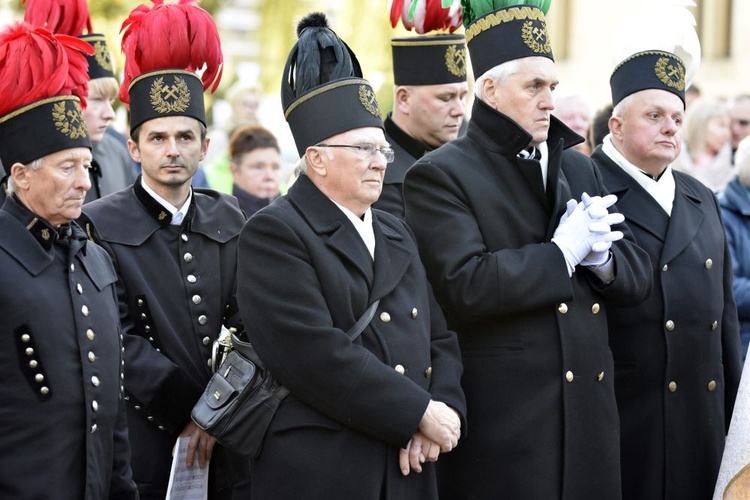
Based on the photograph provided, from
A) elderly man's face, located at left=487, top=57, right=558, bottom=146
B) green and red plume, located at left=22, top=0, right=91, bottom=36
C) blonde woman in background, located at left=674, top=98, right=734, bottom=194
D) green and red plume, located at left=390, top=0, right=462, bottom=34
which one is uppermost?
green and red plume, located at left=22, top=0, right=91, bottom=36

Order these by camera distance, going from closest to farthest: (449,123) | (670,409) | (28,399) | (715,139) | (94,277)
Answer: (28,399)
(94,277)
(670,409)
(449,123)
(715,139)

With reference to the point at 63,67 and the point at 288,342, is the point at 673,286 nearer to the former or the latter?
the point at 288,342

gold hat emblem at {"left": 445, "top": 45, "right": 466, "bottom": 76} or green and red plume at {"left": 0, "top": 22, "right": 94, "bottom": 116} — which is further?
gold hat emblem at {"left": 445, "top": 45, "right": 466, "bottom": 76}

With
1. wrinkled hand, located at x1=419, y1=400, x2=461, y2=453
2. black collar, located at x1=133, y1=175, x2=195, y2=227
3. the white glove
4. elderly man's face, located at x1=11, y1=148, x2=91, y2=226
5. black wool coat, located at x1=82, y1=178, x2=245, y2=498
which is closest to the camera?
wrinkled hand, located at x1=419, y1=400, x2=461, y2=453

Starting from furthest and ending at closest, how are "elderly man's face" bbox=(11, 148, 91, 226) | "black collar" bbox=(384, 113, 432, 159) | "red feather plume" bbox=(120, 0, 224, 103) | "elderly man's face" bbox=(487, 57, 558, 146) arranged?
"black collar" bbox=(384, 113, 432, 159) → "red feather plume" bbox=(120, 0, 224, 103) → "elderly man's face" bbox=(487, 57, 558, 146) → "elderly man's face" bbox=(11, 148, 91, 226)

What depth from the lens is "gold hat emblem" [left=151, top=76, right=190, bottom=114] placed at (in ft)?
18.9

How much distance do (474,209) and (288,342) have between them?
1026 mm

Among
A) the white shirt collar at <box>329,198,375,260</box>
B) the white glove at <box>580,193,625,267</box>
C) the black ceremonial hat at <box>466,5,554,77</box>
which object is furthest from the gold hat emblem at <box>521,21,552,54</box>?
the white shirt collar at <box>329,198,375,260</box>

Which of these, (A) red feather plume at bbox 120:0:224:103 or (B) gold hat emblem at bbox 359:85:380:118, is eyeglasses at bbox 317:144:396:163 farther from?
(A) red feather plume at bbox 120:0:224:103

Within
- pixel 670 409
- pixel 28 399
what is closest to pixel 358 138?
pixel 28 399

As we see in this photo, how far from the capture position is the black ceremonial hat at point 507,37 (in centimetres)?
536

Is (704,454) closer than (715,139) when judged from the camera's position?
Yes

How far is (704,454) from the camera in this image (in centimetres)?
581

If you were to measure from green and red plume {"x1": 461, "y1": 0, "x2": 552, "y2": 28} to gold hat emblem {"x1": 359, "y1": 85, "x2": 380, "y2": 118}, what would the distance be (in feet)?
2.63
